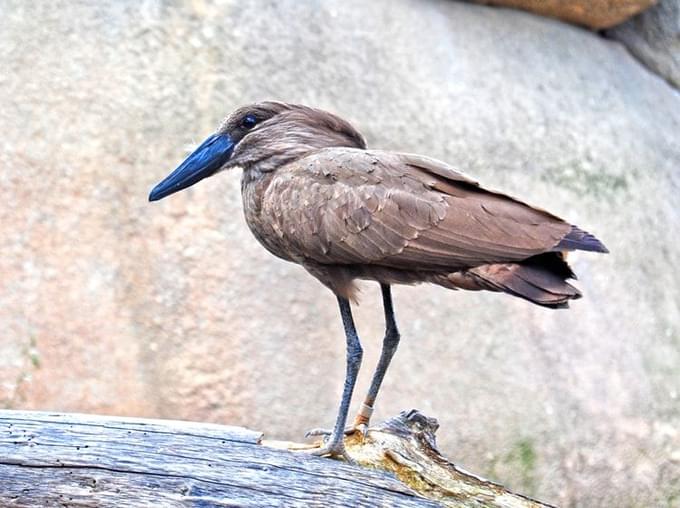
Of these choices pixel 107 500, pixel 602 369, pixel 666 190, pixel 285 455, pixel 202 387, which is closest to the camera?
pixel 107 500

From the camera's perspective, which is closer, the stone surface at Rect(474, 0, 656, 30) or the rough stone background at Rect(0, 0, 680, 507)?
the rough stone background at Rect(0, 0, 680, 507)

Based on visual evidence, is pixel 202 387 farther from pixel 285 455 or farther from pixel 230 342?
pixel 285 455

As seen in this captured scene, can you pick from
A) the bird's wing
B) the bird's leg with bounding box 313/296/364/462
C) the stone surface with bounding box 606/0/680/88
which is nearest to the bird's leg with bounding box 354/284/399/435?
the bird's leg with bounding box 313/296/364/462

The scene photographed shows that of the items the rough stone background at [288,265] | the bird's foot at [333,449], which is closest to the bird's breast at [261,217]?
the bird's foot at [333,449]

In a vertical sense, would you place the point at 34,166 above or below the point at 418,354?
above

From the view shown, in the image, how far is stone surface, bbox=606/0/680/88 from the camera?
6777 mm

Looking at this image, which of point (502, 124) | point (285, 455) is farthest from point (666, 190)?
point (285, 455)

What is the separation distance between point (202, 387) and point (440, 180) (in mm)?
2365

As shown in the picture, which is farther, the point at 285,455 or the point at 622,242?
the point at 622,242

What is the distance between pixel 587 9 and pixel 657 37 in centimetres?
58

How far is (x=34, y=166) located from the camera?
514cm

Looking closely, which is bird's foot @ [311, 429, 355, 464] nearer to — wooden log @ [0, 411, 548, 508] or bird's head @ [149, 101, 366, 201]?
wooden log @ [0, 411, 548, 508]

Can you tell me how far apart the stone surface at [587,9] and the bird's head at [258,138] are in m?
3.21

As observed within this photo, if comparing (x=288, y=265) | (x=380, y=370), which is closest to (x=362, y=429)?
(x=380, y=370)
